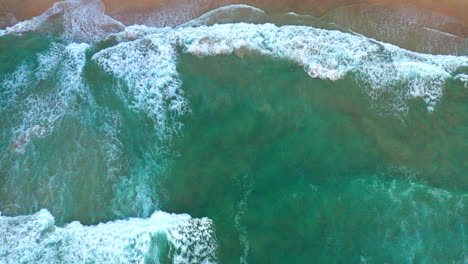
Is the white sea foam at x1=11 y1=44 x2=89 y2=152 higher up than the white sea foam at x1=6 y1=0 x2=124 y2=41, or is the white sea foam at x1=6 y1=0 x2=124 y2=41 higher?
the white sea foam at x1=6 y1=0 x2=124 y2=41

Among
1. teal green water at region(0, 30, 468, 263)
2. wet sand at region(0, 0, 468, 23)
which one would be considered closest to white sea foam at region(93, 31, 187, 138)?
teal green water at region(0, 30, 468, 263)

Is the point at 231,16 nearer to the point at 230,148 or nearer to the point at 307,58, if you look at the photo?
the point at 307,58

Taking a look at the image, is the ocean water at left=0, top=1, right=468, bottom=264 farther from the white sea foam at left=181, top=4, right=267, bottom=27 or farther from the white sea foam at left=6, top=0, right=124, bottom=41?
the white sea foam at left=6, top=0, right=124, bottom=41

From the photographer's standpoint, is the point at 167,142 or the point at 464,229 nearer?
the point at 464,229

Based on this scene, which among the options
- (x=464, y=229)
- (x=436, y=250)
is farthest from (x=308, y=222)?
(x=464, y=229)

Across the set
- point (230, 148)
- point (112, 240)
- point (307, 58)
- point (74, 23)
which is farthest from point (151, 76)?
point (112, 240)

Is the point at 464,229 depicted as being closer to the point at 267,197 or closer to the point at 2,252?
the point at 267,197
